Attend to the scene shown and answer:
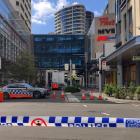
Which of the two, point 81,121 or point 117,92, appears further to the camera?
point 117,92

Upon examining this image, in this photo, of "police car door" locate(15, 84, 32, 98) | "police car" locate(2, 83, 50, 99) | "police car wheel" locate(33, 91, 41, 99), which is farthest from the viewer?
"police car wheel" locate(33, 91, 41, 99)

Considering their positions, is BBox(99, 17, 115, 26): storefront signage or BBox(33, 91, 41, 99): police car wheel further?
BBox(99, 17, 115, 26): storefront signage

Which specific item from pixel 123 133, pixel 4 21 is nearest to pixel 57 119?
pixel 123 133

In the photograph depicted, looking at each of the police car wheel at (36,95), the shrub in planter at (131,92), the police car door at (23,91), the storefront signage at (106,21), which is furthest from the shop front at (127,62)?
the storefront signage at (106,21)

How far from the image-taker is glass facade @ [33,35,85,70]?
480ft

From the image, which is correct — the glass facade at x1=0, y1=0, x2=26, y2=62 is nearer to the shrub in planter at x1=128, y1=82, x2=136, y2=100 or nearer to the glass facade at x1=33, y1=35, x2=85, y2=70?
the glass facade at x1=33, y1=35, x2=85, y2=70

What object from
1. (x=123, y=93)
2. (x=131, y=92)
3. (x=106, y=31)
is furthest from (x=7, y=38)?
(x=131, y=92)

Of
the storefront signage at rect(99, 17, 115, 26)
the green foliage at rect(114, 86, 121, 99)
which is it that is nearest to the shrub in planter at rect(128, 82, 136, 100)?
the green foliage at rect(114, 86, 121, 99)

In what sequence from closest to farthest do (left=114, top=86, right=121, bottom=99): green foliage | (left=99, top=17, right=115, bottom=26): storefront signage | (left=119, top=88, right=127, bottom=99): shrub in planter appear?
(left=119, top=88, right=127, bottom=99): shrub in planter
(left=114, top=86, right=121, bottom=99): green foliage
(left=99, top=17, right=115, bottom=26): storefront signage

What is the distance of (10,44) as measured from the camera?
9038 centimetres

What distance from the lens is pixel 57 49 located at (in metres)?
148

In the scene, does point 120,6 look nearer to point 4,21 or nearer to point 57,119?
point 4,21

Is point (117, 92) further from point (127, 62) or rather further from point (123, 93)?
point (127, 62)

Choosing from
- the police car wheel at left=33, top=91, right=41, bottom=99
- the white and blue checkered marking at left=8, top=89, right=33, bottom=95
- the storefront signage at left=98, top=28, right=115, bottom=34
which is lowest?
the police car wheel at left=33, top=91, right=41, bottom=99
